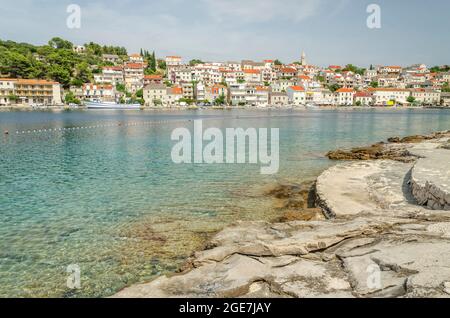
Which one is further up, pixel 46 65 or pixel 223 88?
pixel 46 65

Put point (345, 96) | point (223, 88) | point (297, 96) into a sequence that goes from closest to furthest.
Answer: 1. point (223, 88)
2. point (297, 96)
3. point (345, 96)

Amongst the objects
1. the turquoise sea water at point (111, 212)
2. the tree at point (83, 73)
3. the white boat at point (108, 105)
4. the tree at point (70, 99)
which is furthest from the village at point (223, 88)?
the turquoise sea water at point (111, 212)

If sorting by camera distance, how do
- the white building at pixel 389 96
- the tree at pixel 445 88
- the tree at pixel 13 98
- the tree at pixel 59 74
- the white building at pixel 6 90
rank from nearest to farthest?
the white building at pixel 6 90
the tree at pixel 13 98
the tree at pixel 59 74
the white building at pixel 389 96
the tree at pixel 445 88

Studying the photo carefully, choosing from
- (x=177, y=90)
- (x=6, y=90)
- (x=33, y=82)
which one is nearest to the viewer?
(x=6, y=90)

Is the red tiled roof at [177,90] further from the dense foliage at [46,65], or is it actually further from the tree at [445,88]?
the tree at [445,88]

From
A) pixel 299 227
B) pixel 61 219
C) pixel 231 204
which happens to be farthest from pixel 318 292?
pixel 61 219

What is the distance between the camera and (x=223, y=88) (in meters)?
132

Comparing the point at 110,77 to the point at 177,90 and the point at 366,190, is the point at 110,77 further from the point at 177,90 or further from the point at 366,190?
the point at 366,190

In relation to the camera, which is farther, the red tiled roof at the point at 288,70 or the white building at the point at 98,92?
the red tiled roof at the point at 288,70

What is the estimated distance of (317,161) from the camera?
2098cm

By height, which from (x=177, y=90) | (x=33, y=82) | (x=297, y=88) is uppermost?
(x=297, y=88)

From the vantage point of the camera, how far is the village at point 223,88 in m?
116

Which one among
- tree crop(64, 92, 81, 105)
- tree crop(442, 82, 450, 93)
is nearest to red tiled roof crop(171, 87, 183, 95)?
tree crop(64, 92, 81, 105)

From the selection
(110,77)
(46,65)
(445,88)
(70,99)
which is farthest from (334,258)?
(445,88)
